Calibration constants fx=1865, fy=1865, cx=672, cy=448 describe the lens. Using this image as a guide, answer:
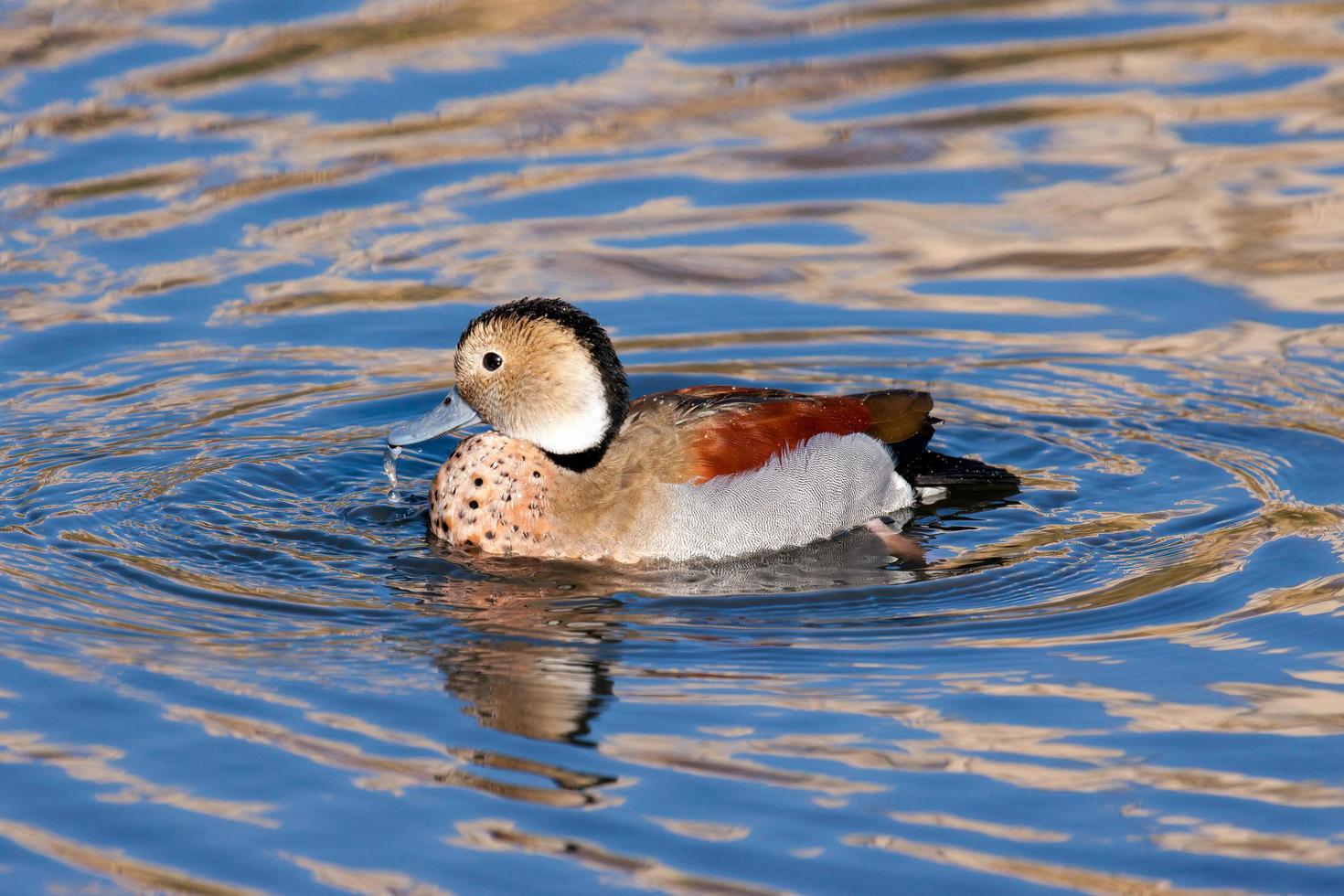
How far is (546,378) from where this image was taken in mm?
8891

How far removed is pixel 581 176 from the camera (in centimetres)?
1382

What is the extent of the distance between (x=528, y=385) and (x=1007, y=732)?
3223 mm

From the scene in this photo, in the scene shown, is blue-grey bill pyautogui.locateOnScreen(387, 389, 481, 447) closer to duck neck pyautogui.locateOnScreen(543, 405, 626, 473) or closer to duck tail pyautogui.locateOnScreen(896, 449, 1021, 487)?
duck neck pyautogui.locateOnScreen(543, 405, 626, 473)

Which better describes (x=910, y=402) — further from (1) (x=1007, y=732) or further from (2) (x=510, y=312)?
(1) (x=1007, y=732)

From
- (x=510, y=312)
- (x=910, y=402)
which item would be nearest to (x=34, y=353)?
(x=510, y=312)

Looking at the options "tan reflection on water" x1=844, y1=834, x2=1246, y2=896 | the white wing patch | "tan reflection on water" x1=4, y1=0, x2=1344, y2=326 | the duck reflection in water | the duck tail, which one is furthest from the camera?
"tan reflection on water" x1=4, y1=0, x2=1344, y2=326

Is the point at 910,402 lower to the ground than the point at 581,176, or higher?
lower

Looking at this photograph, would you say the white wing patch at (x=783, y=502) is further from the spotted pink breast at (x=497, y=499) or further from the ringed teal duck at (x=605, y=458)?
the spotted pink breast at (x=497, y=499)

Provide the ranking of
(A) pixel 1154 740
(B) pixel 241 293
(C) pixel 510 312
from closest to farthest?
(A) pixel 1154 740
(C) pixel 510 312
(B) pixel 241 293

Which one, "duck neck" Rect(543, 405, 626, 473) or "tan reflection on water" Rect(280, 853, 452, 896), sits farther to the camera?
"duck neck" Rect(543, 405, 626, 473)

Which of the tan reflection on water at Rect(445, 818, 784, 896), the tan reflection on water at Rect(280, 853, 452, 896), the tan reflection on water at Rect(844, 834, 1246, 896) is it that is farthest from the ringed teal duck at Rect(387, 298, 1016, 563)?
the tan reflection on water at Rect(280, 853, 452, 896)

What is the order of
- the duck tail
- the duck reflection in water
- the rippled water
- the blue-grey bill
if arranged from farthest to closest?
the duck tail < the blue-grey bill < the duck reflection in water < the rippled water

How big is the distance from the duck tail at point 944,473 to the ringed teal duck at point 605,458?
466 mm

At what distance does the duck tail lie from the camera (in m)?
9.64
